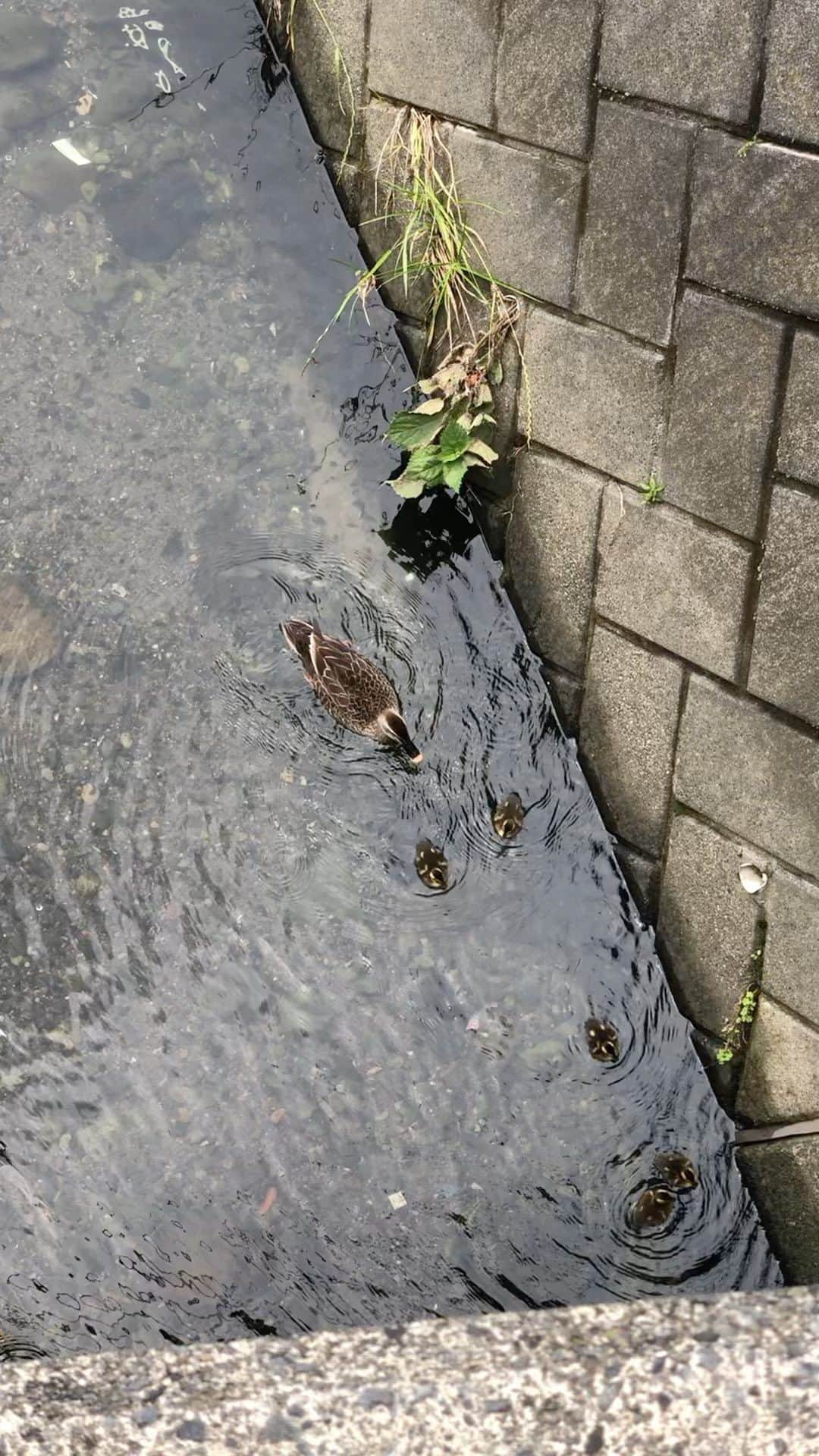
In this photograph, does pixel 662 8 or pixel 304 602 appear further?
pixel 304 602

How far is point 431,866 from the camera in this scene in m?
4.93

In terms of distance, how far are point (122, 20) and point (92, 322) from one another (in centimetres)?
131

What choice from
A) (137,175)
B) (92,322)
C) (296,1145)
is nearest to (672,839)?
(296,1145)

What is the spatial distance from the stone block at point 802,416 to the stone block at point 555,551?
882 millimetres

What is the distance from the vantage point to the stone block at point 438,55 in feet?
13.9

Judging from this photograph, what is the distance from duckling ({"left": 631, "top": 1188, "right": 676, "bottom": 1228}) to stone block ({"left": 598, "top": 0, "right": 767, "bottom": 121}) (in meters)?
3.72

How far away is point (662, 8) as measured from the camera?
3.57m

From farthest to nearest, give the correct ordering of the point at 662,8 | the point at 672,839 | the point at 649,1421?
the point at 672,839 < the point at 662,8 < the point at 649,1421

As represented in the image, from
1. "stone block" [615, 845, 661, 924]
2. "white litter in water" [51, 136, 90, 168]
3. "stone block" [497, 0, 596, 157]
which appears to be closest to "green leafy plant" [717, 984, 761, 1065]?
"stone block" [615, 845, 661, 924]

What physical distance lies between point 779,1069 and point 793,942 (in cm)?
57

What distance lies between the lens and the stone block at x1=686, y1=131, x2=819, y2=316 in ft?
11.1

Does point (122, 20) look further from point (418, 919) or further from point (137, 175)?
point (418, 919)

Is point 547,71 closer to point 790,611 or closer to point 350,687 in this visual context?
point 790,611

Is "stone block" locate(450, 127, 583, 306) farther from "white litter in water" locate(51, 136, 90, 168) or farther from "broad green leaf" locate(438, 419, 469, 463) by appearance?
"white litter in water" locate(51, 136, 90, 168)
